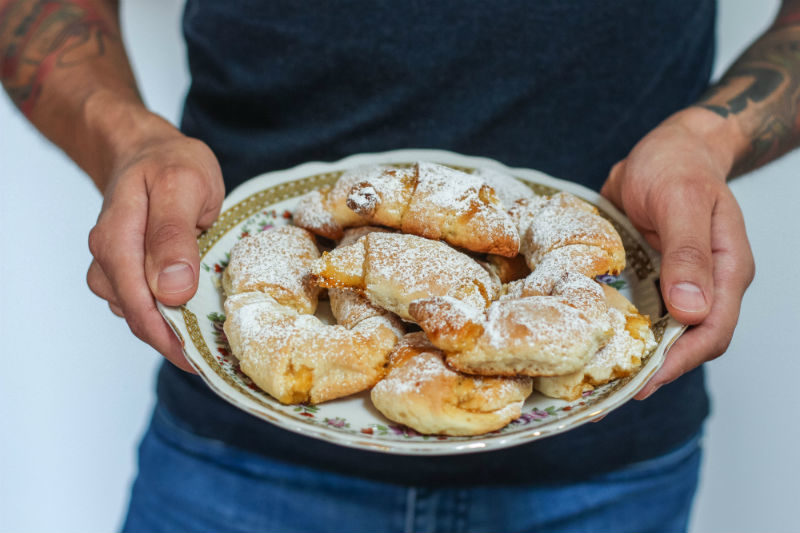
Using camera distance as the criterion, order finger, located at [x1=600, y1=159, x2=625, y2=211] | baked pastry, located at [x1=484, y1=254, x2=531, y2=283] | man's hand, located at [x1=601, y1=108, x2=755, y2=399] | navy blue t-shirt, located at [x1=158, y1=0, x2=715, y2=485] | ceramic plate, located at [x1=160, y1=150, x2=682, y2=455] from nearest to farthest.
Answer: ceramic plate, located at [x1=160, y1=150, x2=682, y2=455]
man's hand, located at [x1=601, y1=108, x2=755, y2=399]
baked pastry, located at [x1=484, y1=254, x2=531, y2=283]
finger, located at [x1=600, y1=159, x2=625, y2=211]
navy blue t-shirt, located at [x1=158, y1=0, x2=715, y2=485]

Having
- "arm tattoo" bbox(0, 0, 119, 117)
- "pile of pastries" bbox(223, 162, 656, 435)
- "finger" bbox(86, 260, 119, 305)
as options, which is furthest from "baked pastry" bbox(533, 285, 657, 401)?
"arm tattoo" bbox(0, 0, 119, 117)

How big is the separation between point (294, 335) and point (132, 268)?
0.32m

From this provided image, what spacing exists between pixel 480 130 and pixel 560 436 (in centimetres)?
70

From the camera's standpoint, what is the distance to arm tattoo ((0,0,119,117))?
1.66 meters

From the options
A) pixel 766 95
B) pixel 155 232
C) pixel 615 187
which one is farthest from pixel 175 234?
pixel 766 95

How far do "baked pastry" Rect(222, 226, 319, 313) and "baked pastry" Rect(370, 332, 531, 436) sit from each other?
0.84 ft

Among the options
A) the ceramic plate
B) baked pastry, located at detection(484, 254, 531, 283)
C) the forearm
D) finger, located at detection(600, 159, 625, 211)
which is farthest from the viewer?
the forearm

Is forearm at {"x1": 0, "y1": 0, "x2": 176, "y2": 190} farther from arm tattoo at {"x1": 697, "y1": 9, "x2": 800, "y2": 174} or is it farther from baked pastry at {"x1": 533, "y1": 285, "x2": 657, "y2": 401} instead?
arm tattoo at {"x1": 697, "y1": 9, "x2": 800, "y2": 174}

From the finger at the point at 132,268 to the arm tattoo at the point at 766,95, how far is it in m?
1.22

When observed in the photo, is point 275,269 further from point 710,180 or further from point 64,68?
point 64,68

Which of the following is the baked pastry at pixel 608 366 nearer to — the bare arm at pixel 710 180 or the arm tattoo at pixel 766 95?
the bare arm at pixel 710 180

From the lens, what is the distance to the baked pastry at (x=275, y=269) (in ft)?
3.51

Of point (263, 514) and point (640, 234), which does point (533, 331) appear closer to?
point (640, 234)

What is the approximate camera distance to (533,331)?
0.87 meters
